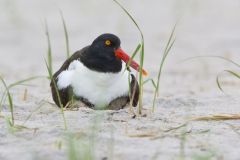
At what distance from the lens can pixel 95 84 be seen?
20.9ft

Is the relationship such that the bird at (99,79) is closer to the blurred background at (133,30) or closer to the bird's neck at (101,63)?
the bird's neck at (101,63)

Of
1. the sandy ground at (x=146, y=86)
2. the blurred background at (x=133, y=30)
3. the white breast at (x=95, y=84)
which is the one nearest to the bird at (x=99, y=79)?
the white breast at (x=95, y=84)

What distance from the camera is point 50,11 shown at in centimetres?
1327

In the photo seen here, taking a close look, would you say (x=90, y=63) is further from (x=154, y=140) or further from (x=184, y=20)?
(x=184, y=20)

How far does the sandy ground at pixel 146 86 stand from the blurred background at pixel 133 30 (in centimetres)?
2

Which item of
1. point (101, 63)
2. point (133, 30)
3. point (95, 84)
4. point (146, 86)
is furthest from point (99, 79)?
point (133, 30)

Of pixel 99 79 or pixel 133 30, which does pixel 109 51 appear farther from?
pixel 133 30

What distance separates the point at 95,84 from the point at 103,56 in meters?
0.27

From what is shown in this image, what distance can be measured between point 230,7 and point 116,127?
27.6 feet

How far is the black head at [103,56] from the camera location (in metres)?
6.42

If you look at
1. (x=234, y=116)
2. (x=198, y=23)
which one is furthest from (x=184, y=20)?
(x=234, y=116)

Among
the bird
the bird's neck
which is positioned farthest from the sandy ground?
the bird's neck

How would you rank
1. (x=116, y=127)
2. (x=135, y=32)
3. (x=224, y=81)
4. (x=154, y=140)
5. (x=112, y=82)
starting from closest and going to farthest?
(x=154, y=140)
(x=116, y=127)
(x=112, y=82)
(x=224, y=81)
(x=135, y=32)

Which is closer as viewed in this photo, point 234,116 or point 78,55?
point 234,116
